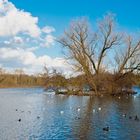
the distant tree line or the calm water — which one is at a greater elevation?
the distant tree line

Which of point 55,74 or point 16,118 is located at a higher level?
point 55,74

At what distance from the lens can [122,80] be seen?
59.5 m

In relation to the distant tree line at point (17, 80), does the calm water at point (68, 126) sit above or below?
below

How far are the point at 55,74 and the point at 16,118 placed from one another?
32784 mm

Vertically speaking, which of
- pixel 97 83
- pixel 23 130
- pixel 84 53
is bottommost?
pixel 23 130

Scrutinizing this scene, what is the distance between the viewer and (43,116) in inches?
1107

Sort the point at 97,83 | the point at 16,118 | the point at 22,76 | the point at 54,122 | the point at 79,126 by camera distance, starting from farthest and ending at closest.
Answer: the point at 22,76 < the point at 97,83 < the point at 16,118 < the point at 54,122 < the point at 79,126

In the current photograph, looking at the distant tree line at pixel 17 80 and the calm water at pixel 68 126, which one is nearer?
the calm water at pixel 68 126

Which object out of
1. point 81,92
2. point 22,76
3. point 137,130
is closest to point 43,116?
point 137,130

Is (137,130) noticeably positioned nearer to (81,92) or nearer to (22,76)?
(81,92)

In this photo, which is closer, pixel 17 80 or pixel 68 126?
pixel 68 126

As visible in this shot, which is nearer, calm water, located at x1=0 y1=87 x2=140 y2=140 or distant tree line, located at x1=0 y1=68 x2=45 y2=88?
calm water, located at x1=0 y1=87 x2=140 y2=140

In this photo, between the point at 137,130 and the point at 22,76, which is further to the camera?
the point at 22,76

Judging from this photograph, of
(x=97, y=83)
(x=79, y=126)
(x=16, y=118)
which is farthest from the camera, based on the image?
(x=97, y=83)
